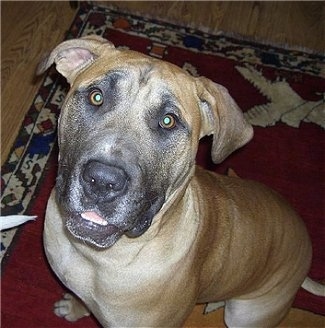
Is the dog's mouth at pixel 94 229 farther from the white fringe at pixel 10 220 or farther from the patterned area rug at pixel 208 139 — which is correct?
the patterned area rug at pixel 208 139

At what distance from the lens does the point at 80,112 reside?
200 centimetres

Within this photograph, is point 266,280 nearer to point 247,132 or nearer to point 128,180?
point 247,132

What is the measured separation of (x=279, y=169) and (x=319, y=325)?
983mm

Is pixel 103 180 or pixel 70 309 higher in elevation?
pixel 103 180

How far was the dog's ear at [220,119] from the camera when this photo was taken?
7.05ft

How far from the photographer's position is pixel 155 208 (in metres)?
2.02

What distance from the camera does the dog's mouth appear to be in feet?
6.36

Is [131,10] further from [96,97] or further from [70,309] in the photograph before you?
[96,97]

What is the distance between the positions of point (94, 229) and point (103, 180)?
0.25 metres

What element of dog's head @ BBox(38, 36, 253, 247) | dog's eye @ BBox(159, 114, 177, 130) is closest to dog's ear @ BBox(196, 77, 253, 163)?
dog's head @ BBox(38, 36, 253, 247)

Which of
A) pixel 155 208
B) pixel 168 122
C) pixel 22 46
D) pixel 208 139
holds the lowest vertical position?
pixel 155 208

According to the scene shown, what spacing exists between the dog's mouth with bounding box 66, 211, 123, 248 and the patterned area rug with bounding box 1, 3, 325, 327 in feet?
3.71

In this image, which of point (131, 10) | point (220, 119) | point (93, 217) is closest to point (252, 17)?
point (131, 10)

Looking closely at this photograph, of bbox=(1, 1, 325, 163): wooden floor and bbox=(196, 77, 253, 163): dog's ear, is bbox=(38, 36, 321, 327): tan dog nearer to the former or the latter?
bbox=(196, 77, 253, 163): dog's ear
